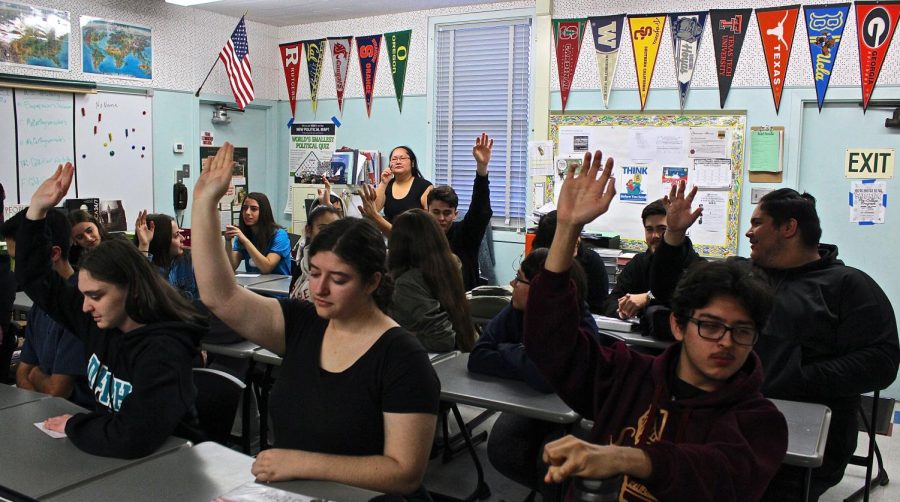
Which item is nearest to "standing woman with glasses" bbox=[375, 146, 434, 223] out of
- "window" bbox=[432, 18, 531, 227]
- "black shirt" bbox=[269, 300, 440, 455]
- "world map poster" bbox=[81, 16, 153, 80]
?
"window" bbox=[432, 18, 531, 227]

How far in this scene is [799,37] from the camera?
16.3 ft

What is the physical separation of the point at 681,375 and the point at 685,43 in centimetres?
427

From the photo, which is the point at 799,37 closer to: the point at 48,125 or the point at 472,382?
the point at 472,382

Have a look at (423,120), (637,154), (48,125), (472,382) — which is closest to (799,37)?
(637,154)

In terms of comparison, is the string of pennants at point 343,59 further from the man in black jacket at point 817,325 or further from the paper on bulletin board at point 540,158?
the man in black jacket at point 817,325

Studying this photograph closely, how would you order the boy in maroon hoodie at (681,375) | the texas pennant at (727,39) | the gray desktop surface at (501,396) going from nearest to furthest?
the boy in maroon hoodie at (681,375) < the gray desktop surface at (501,396) < the texas pennant at (727,39)

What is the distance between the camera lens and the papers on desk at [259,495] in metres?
1.49

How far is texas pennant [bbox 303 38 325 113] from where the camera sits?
6934mm

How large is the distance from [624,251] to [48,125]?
426cm

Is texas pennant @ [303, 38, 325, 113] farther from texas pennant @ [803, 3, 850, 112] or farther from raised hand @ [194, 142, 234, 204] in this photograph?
raised hand @ [194, 142, 234, 204]

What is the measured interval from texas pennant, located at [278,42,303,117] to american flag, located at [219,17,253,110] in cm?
56

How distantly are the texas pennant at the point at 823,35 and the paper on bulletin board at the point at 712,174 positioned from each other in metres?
0.71

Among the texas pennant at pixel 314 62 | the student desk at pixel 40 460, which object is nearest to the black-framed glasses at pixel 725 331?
the student desk at pixel 40 460

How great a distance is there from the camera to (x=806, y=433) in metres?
2.15
